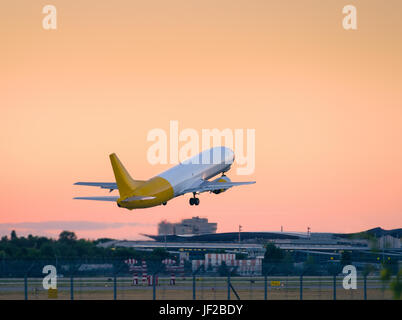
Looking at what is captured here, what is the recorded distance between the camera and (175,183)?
96.1 m

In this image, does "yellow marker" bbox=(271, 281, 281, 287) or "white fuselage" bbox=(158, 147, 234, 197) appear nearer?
"yellow marker" bbox=(271, 281, 281, 287)

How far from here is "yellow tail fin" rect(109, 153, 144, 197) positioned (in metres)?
87.9

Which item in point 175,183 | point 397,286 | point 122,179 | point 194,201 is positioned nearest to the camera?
point 397,286

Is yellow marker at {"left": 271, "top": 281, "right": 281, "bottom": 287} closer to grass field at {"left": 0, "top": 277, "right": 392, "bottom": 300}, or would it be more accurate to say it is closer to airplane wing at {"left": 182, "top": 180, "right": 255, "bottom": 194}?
grass field at {"left": 0, "top": 277, "right": 392, "bottom": 300}

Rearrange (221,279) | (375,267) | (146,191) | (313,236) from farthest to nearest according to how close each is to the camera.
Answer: (313,236), (221,279), (146,191), (375,267)

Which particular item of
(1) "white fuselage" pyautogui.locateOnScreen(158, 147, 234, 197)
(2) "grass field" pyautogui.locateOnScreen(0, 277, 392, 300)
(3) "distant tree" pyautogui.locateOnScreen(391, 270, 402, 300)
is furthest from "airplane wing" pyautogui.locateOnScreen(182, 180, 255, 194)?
(3) "distant tree" pyautogui.locateOnScreen(391, 270, 402, 300)

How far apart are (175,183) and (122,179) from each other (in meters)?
A: 9.55

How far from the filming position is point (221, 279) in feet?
315

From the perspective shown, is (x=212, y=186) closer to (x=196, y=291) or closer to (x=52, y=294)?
(x=196, y=291)

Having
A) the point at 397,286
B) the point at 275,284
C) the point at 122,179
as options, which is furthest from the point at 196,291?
the point at 397,286
